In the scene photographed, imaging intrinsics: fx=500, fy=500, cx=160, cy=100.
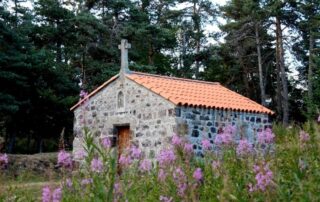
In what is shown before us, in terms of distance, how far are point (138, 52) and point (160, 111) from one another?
15300 mm

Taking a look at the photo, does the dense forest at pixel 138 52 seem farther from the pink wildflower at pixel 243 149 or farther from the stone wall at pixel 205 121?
the pink wildflower at pixel 243 149

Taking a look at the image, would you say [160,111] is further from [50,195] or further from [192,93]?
[50,195]

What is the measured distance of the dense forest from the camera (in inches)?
912

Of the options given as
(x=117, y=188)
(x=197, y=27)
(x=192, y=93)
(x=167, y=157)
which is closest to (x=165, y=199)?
(x=117, y=188)

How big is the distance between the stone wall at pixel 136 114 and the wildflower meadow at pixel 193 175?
8.79 meters

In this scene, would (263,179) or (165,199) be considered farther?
(165,199)

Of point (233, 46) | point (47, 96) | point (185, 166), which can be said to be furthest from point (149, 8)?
point (185, 166)

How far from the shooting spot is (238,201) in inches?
120

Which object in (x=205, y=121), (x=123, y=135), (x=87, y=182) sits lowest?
(x=87, y=182)

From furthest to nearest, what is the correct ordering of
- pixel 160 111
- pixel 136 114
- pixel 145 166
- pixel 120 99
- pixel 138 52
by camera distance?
pixel 138 52 < pixel 120 99 < pixel 136 114 < pixel 160 111 < pixel 145 166

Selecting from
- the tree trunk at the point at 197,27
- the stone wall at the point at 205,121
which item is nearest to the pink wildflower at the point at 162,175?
the stone wall at the point at 205,121

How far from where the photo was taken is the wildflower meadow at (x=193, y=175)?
308 centimetres

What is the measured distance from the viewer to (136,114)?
48.5ft

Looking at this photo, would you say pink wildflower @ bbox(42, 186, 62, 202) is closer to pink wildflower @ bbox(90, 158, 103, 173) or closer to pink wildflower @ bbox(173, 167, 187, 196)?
pink wildflower @ bbox(90, 158, 103, 173)
